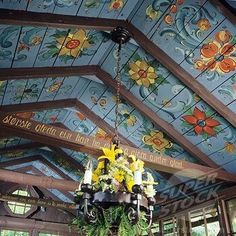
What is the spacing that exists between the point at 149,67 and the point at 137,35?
579 millimetres

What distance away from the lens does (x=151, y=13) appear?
408 centimetres

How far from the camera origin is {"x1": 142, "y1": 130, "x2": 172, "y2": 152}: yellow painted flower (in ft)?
19.1

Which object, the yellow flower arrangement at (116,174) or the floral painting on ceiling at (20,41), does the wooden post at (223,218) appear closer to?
the yellow flower arrangement at (116,174)

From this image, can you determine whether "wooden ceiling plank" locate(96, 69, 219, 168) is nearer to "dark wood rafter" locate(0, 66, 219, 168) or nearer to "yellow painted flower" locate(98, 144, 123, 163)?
"dark wood rafter" locate(0, 66, 219, 168)

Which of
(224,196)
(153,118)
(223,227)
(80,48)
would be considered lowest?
(223,227)

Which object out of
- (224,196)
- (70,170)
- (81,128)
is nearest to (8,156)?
(70,170)

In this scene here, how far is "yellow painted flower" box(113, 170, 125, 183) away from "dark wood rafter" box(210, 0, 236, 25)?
2074 millimetres

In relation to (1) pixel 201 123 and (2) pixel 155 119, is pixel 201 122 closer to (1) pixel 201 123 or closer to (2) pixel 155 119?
(1) pixel 201 123

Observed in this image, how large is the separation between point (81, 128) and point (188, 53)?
10.7 feet

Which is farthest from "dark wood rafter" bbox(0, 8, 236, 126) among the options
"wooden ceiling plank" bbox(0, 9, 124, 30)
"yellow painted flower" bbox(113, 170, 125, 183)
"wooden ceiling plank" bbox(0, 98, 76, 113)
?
"wooden ceiling plank" bbox(0, 98, 76, 113)

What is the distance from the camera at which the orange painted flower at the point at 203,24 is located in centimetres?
382

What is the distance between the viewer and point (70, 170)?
8.90 metres

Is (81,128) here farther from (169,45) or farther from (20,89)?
(169,45)

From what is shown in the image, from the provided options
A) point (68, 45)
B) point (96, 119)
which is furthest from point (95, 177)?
point (96, 119)
